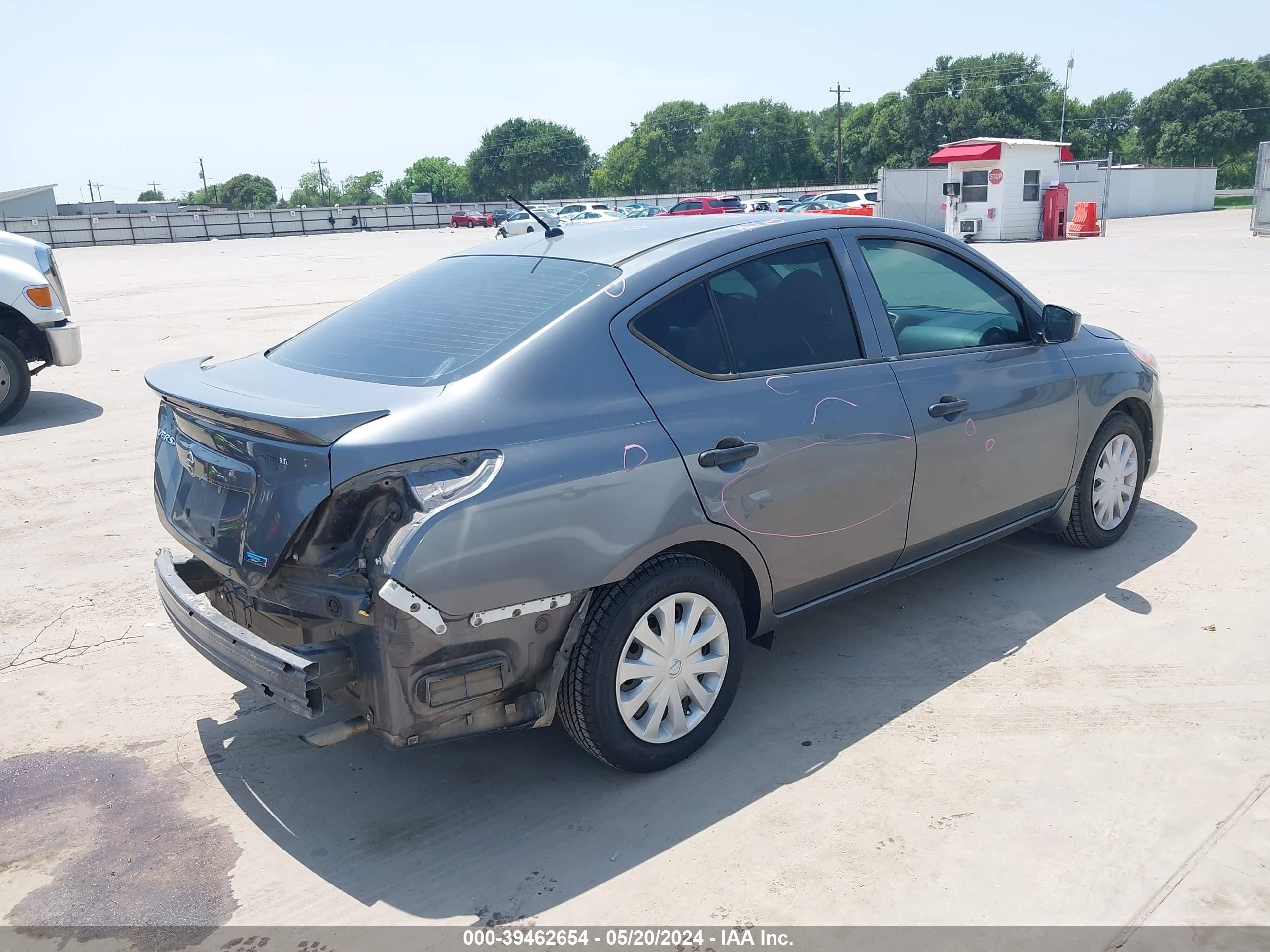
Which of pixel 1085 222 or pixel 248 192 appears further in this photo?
pixel 248 192

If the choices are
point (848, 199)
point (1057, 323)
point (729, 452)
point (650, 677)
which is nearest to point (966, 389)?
point (1057, 323)

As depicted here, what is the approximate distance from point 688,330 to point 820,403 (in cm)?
58

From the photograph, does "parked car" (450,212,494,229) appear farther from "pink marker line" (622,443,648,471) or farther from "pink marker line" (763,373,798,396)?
"pink marker line" (622,443,648,471)

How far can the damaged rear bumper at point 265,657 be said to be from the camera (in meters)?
2.77

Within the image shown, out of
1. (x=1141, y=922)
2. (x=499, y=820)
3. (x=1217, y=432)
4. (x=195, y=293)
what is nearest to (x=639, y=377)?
(x=499, y=820)

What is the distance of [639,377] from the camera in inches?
127

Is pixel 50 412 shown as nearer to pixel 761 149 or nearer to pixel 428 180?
pixel 761 149

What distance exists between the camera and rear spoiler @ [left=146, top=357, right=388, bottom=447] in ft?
9.00

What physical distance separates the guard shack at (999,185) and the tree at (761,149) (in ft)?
245

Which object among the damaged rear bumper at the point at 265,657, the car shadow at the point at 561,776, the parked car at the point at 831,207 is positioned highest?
the parked car at the point at 831,207

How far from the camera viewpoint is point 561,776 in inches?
135

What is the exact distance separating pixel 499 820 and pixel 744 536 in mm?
1221

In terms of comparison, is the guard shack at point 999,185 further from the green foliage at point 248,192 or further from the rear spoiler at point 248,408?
the green foliage at point 248,192

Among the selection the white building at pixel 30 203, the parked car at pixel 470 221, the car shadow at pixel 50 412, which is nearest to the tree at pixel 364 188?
the white building at pixel 30 203
